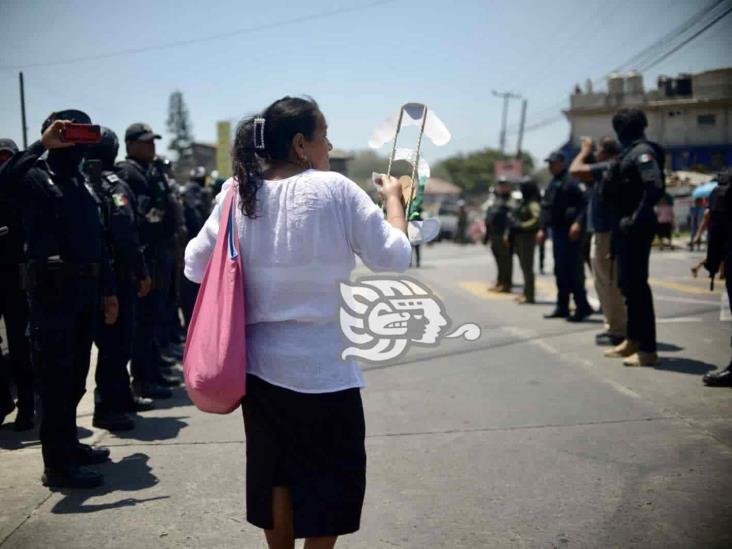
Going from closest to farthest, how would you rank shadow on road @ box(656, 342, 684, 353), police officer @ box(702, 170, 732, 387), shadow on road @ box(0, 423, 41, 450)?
1. shadow on road @ box(0, 423, 41, 450)
2. police officer @ box(702, 170, 732, 387)
3. shadow on road @ box(656, 342, 684, 353)

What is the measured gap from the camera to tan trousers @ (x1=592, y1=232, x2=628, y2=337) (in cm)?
794

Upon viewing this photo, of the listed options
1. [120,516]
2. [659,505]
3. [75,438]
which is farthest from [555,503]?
[75,438]

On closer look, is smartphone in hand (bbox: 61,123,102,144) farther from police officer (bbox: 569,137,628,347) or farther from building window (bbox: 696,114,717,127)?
building window (bbox: 696,114,717,127)

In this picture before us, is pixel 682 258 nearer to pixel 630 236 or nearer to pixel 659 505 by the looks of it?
pixel 630 236

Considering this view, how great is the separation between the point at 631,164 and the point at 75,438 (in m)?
5.10

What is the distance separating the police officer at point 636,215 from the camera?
654cm

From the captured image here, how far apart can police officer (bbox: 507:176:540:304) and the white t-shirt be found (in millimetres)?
9270

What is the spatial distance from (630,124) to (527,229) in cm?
472

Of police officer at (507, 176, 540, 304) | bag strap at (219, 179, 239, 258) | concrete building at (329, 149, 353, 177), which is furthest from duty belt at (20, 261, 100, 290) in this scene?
police officer at (507, 176, 540, 304)

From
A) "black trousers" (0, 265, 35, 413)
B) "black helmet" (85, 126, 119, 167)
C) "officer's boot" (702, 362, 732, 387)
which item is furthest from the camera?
"officer's boot" (702, 362, 732, 387)

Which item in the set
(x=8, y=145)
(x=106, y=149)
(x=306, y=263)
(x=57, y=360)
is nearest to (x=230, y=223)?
(x=306, y=263)

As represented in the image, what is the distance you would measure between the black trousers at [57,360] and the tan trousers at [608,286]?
560cm

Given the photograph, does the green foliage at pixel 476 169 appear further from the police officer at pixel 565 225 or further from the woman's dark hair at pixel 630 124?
the woman's dark hair at pixel 630 124

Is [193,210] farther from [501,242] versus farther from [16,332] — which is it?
[501,242]
